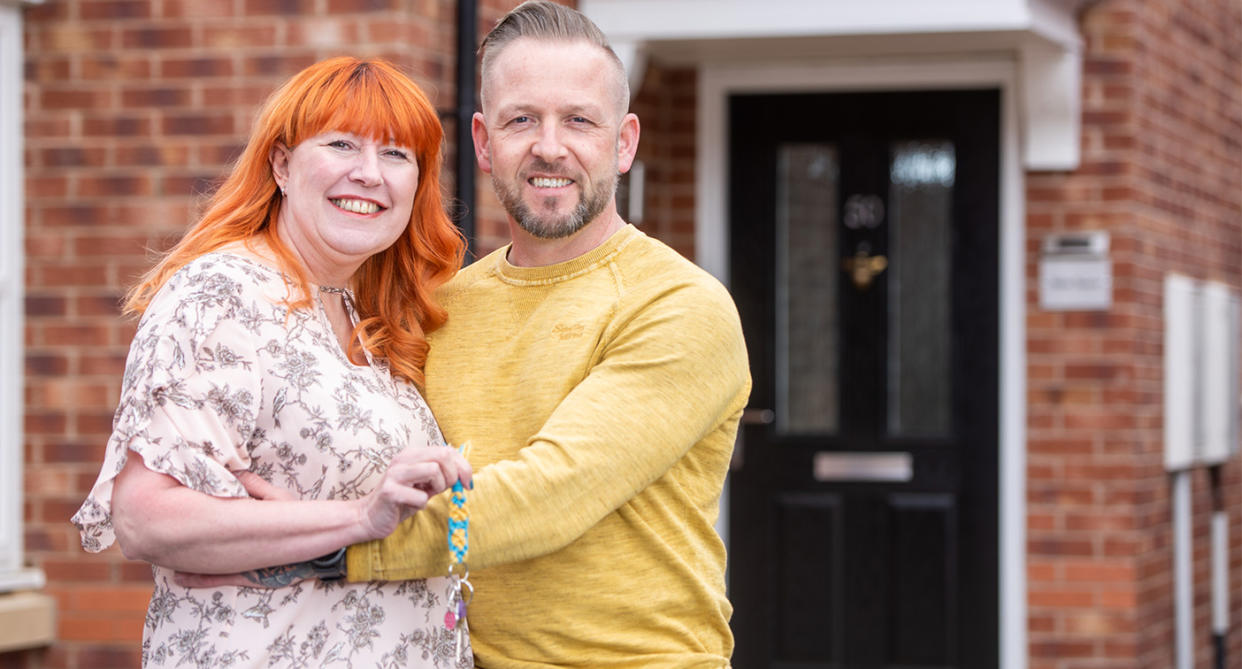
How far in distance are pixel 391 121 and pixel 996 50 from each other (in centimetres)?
405

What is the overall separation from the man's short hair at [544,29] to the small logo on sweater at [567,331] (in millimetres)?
359

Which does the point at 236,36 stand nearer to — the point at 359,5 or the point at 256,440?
the point at 359,5

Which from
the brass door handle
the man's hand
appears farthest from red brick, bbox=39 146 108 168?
the brass door handle

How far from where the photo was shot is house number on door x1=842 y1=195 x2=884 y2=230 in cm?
629

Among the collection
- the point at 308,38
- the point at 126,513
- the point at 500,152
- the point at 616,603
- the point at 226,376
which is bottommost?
the point at 616,603

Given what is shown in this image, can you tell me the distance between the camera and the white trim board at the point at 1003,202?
601cm

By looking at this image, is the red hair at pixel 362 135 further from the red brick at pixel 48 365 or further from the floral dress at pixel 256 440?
the red brick at pixel 48 365

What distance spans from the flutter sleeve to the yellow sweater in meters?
0.23

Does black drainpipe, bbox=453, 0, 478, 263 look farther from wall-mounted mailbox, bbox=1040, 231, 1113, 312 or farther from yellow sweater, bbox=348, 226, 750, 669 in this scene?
wall-mounted mailbox, bbox=1040, 231, 1113, 312

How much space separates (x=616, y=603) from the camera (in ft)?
7.48

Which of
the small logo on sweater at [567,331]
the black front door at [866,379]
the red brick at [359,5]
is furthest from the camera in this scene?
the black front door at [866,379]

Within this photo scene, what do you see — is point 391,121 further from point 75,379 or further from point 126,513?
point 75,379

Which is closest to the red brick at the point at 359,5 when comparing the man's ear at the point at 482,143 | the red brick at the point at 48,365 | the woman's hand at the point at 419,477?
the red brick at the point at 48,365

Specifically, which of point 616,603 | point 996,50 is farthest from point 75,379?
point 996,50
